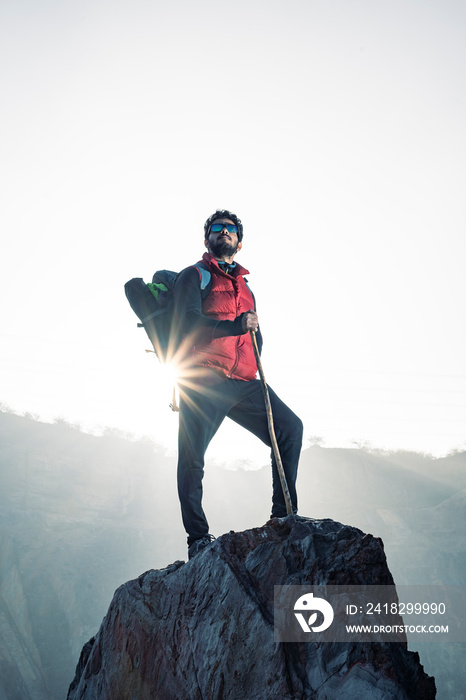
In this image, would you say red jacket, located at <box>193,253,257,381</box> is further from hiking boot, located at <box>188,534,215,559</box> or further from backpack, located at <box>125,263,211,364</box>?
hiking boot, located at <box>188,534,215,559</box>

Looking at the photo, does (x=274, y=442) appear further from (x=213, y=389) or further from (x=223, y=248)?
(x=223, y=248)

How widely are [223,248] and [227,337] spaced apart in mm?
926

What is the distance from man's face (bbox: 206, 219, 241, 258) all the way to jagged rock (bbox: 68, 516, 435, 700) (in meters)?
2.35

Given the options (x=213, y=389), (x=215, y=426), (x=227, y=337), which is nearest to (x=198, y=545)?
(x=215, y=426)

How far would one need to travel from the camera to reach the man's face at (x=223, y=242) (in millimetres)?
3943

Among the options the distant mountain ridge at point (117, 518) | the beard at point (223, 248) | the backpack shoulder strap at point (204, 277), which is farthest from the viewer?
the distant mountain ridge at point (117, 518)

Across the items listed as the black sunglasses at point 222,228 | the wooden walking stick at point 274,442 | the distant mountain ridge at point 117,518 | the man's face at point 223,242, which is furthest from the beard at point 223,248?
the distant mountain ridge at point 117,518

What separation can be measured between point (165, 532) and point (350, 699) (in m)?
43.3

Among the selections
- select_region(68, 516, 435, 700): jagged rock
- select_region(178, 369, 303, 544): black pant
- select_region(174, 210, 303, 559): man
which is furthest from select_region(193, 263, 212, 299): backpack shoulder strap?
select_region(68, 516, 435, 700): jagged rock

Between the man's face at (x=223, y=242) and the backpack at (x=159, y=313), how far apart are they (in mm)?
332

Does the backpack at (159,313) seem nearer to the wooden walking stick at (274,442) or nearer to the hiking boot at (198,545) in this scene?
the wooden walking stick at (274,442)

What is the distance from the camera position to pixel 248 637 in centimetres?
229

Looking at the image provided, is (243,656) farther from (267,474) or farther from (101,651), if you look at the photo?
(267,474)

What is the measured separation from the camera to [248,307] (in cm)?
390
